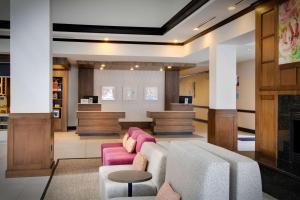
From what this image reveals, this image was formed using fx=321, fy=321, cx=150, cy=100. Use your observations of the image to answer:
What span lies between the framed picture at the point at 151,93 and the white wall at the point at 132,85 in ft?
0.45

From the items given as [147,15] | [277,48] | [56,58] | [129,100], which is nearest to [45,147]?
[147,15]

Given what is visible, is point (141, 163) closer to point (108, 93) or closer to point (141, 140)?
point (141, 140)

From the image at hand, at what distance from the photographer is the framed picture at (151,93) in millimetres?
13828

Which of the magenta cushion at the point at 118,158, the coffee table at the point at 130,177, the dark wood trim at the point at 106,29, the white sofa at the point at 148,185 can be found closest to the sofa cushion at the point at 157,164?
the white sofa at the point at 148,185

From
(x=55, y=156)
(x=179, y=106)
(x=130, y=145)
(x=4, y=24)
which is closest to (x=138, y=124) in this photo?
(x=179, y=106)

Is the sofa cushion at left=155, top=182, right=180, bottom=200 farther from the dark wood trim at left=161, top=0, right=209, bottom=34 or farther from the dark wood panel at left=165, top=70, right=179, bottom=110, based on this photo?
the dark wood panel at left=165, top=70, right=179, bottom=110

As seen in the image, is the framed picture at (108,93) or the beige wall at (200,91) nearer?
the framed picture at (108,93)

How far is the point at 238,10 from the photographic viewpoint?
256 inches

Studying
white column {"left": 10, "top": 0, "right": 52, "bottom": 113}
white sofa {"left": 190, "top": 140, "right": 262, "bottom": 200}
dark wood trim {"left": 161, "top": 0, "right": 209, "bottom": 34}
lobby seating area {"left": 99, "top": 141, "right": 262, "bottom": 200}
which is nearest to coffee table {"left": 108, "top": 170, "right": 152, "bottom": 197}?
lobby seating area {"left": 99, "top": 141, "right": 262, "bottom": 200}

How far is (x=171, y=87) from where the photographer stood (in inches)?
550

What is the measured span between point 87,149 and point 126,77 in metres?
5.64

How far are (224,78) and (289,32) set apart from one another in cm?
307

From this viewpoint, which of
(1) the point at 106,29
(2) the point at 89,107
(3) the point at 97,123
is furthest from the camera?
(2) the point at 89,107

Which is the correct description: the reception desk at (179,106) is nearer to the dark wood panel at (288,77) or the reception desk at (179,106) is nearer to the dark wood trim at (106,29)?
the dark wood trim at (106,29)
